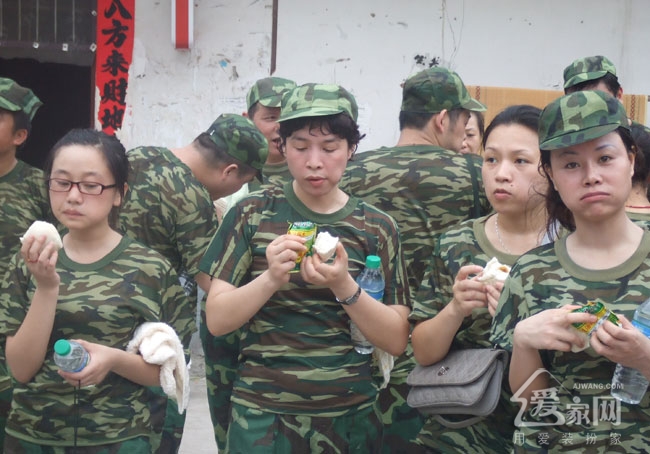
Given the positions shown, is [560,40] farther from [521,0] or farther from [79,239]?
[79,239]

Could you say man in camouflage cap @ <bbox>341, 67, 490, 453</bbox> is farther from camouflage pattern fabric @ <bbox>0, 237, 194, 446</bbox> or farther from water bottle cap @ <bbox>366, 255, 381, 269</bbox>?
camouflage pattern fabric @ <bbox>0, 237, 194, 446</bbox>

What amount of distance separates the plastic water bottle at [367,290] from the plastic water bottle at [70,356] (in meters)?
0.92

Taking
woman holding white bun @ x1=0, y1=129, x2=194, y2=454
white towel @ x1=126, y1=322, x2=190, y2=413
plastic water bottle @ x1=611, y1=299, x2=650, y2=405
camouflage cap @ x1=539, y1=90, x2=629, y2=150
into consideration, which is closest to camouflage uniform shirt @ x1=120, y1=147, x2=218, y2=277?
woman holding white bun @ x1=0, y1=129, x2=194, y2=454

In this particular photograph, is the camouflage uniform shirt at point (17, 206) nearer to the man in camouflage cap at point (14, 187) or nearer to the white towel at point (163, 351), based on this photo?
the man in camouflage cap at point (14, 187)

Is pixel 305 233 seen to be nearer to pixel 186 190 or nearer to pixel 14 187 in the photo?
pixel 186 190

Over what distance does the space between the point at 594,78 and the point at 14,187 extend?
→ 2819mm

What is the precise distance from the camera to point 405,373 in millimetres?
4164

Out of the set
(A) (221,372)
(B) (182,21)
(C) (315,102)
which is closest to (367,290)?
(C) (315,102)

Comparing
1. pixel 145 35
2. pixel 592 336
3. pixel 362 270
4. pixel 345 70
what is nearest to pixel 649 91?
pixel 345 70

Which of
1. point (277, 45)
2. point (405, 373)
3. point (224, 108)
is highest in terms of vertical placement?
point (277, 45)

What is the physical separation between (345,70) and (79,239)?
4672 millimetres

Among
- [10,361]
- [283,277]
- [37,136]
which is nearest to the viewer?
[283,277]

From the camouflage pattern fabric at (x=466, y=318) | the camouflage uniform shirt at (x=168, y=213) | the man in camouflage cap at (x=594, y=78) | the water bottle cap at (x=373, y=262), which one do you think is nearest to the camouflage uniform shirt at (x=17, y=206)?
the camouflage uniform shirt at (x=168, y=213)

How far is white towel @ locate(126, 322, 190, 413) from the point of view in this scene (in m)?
3.30
